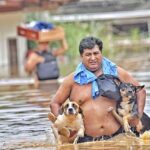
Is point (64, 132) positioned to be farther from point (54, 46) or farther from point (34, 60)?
point (54, 46)

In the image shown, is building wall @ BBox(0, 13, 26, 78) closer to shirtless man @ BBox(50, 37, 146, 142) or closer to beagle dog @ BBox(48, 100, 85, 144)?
shirtless man @ BBox(50, 37, 146, 142)

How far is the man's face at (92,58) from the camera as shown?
7570 millimetres

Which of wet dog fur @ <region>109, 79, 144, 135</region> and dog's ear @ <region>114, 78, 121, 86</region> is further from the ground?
dog's ear @ <region>114, 78, 121, 86</region>

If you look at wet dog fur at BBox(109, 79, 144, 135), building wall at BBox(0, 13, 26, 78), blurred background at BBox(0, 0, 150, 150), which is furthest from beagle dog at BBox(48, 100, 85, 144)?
building wall at BBox(0, 13, 26, 78)

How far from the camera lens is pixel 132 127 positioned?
762cm

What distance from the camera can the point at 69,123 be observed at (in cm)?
739

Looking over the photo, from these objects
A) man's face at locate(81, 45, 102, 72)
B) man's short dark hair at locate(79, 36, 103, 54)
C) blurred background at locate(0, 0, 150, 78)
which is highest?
man's short dark hair at locate(79, 36, 103, 54)

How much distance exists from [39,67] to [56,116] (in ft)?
29.1

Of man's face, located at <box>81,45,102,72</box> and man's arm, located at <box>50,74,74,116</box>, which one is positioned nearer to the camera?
man's face, located at <box>81,45,102,72</box>

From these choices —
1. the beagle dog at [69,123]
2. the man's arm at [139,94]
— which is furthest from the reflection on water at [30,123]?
the man's arm at [139,94]

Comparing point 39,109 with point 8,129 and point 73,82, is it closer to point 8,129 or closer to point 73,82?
point 8,129

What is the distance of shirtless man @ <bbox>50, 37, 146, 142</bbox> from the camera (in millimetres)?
7574

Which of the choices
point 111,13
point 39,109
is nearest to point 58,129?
point 39,109

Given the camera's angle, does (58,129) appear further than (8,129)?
No
